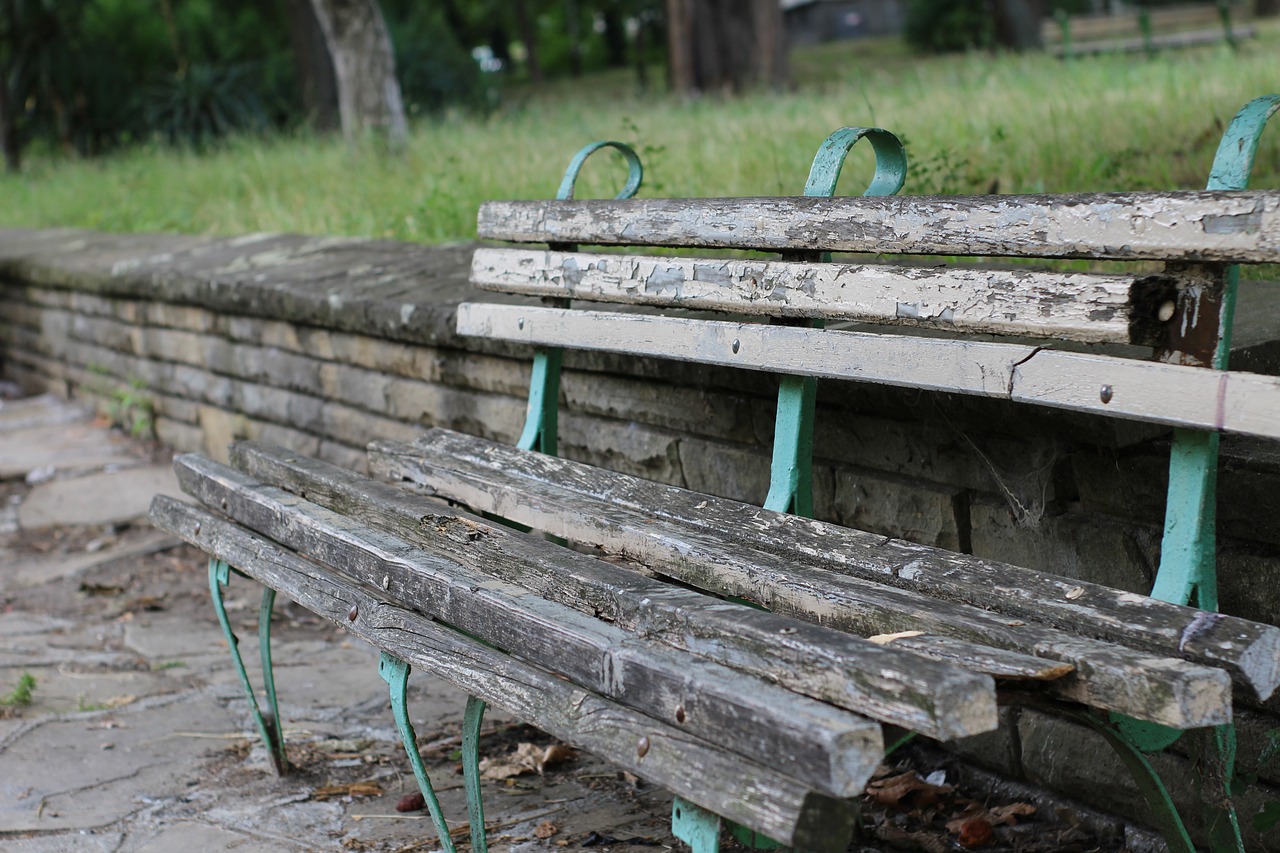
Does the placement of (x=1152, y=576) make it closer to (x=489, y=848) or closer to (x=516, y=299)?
(x=489, y=848)

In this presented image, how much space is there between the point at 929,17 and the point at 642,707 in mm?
20428

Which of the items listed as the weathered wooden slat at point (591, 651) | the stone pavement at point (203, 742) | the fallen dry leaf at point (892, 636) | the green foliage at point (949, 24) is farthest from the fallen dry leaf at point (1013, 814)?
the green foliage at point (949, 24)

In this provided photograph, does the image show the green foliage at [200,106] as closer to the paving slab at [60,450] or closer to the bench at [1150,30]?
the paving slab at [60,450]

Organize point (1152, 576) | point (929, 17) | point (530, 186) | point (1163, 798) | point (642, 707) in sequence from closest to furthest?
point (642, 707), point (1163, 798), point (1152, 576), point (530, 186), point (929, 17)

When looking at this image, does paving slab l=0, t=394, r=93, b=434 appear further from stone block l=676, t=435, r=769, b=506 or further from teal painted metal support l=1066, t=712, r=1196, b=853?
teal painted metal support l=1066, t=712, r=1196, b=853

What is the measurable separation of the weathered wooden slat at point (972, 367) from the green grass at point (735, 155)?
150cm

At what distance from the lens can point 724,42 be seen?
13.0 meters

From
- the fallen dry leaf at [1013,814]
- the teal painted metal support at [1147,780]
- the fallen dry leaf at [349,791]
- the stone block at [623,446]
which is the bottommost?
the fallen dry leaf at [349,791]

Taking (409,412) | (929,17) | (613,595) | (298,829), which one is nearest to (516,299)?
(409,412)

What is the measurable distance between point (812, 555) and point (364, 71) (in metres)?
6.33

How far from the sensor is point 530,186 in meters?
4.89

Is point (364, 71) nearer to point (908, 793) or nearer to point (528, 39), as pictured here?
point (908, 793)

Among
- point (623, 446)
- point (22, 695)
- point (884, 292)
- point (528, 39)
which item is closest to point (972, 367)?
point (884, 292)

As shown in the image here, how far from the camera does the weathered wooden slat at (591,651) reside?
1334 mm
